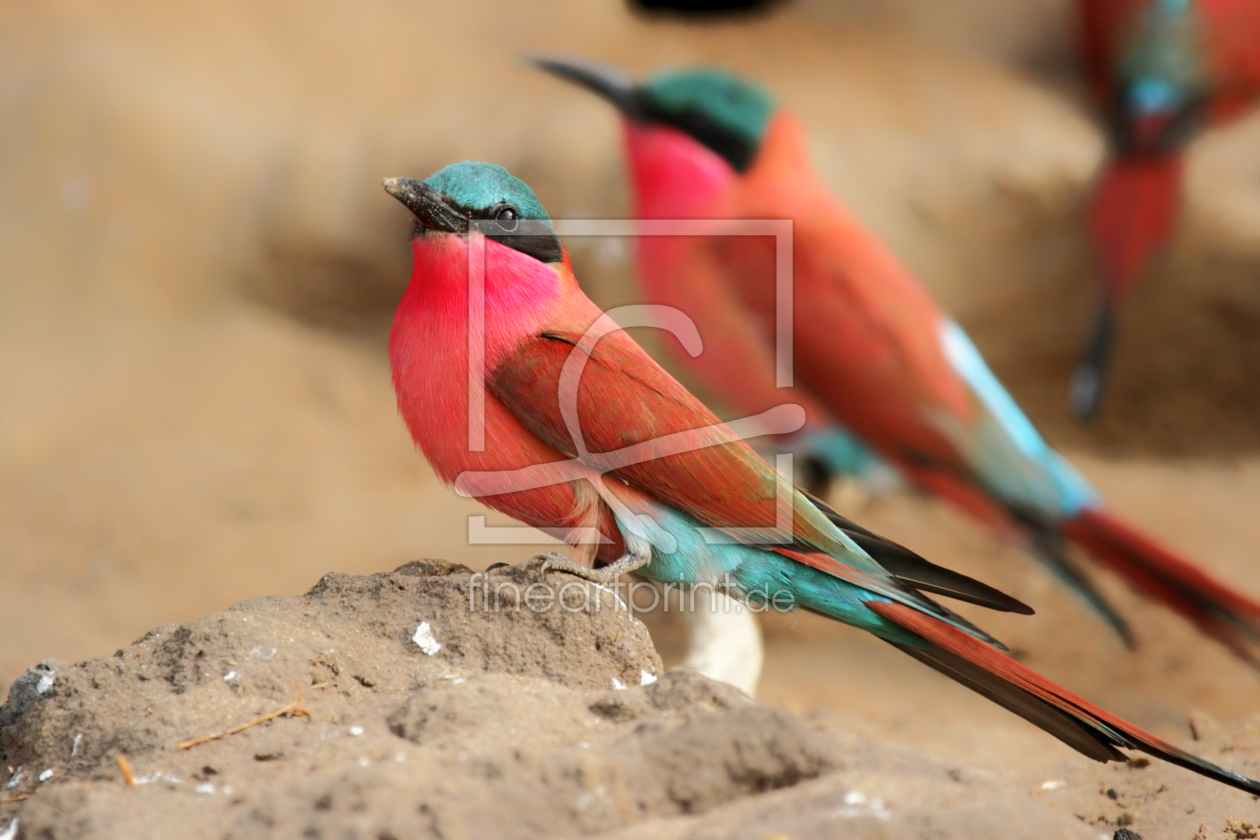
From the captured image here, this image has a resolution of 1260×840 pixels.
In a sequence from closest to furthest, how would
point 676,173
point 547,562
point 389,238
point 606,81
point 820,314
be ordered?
1. point 547,562
2. point 820,314
3. point 676,173
4. point 606,81
5. point 389,238

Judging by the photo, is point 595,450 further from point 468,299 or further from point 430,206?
point 430,206

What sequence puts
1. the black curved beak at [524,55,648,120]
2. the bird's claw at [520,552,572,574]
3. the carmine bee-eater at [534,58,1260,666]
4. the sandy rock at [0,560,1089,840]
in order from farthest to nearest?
the black curved beak at [524,55,648,120] < the carmine bee-eater at [534,58,1260,666] < the bird's claw at [520,552,572,574] < the sandy rock at [0,560,1089,840]

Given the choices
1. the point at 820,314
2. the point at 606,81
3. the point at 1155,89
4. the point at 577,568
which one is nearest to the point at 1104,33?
the point at 1155,89

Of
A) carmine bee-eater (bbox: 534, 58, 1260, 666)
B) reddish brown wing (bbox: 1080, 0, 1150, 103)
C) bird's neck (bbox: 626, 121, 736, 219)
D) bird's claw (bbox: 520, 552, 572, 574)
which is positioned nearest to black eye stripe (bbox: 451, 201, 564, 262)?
bird's claw (bbox: 520, 552, 572, 574)

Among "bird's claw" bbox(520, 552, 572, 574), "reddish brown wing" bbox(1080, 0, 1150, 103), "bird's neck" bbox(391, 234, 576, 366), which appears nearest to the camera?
"bird's claw" bbox(520, 552, 572, 574)

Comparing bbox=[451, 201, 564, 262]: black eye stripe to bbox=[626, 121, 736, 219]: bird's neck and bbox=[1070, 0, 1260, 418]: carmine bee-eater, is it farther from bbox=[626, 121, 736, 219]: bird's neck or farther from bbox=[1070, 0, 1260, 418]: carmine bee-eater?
bbox=[1070, 0, 1260, 418]: carmine bee-eater

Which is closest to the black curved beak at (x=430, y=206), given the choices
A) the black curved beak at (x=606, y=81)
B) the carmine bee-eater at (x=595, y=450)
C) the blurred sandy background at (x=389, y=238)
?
the carmine bee-eater at (x=595, y=450)
